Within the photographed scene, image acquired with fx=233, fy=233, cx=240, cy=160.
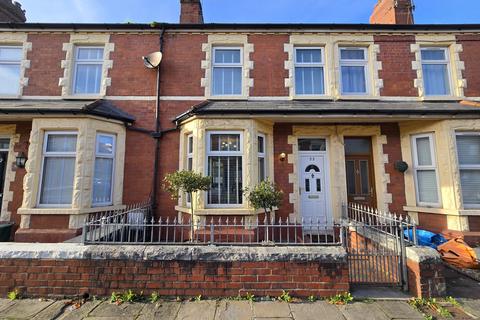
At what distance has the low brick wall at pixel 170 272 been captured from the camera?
3.61 meters

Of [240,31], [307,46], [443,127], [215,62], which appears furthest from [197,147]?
[443,127]

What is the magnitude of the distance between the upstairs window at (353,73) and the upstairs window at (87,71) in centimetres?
810

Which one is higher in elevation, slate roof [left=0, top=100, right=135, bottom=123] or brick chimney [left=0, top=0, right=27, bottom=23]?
brick chimney [left=0, top=0, right=27, bottom=23]

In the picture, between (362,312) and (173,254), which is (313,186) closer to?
(362,312)

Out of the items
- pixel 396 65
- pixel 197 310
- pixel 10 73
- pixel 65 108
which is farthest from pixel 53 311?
pixel 396 65

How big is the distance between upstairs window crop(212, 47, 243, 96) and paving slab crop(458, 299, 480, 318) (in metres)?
6.91

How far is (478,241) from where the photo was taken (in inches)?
242

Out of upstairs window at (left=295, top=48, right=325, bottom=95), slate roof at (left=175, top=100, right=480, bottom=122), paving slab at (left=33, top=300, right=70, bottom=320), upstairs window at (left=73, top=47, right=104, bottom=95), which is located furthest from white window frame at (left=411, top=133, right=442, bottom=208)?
upstairs window at (left=73, top=47, right=104, bottom=95)

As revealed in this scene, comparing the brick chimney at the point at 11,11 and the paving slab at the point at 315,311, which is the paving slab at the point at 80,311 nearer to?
the paving slab at the point at 315,311

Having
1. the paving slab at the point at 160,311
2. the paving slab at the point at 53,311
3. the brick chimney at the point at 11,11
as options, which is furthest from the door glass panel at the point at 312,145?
the brick chimney at the point at 11,11

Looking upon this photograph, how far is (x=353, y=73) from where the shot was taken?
7.84 m

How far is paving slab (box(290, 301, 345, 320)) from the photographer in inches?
124

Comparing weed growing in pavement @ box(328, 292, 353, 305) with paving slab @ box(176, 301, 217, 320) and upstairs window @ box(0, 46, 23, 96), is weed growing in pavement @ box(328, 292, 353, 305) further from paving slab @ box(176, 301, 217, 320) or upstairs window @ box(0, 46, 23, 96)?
upstairs window @ box(0, 46, 23, 96)

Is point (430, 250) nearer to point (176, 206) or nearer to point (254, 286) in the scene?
point (254, 286)
